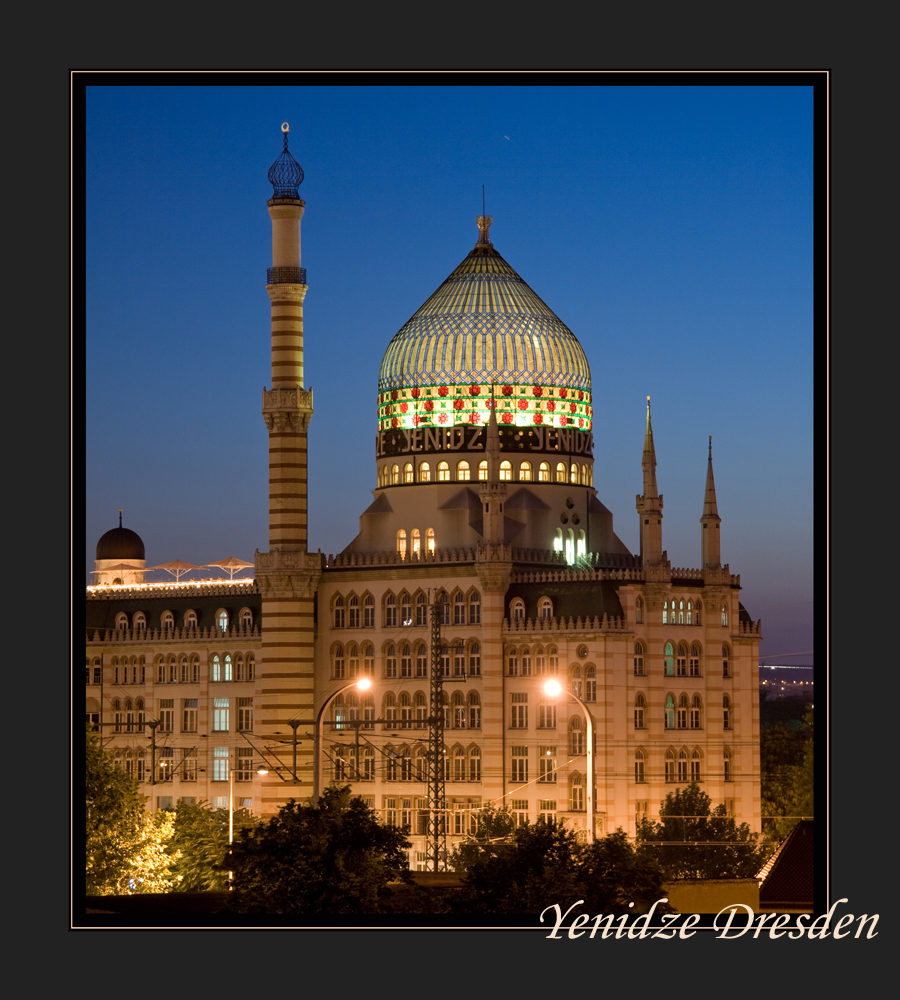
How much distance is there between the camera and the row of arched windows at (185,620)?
11812 centimetres

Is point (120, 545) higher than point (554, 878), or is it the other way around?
point (120, 545)

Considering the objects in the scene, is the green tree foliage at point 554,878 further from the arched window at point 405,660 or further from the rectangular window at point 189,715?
the rectangular window at point 189,715

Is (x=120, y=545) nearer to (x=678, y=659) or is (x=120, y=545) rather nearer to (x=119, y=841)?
(x=678, y=659)

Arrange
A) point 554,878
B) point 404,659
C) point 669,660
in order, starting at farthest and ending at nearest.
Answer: point 404,659
point 669,660
point 554,878

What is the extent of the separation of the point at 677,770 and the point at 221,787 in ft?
68.1

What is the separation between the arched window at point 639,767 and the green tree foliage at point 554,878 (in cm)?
3255

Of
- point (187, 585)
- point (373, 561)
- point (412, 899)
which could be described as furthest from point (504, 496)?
point (412, 899)

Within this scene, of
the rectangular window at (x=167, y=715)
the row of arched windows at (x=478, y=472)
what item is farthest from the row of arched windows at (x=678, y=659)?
the rectangular window at (x=167, y=715)

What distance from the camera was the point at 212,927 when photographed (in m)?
65.8

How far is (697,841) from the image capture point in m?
97.8

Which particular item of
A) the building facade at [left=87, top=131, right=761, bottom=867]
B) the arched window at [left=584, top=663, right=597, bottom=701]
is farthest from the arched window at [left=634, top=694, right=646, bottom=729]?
the arched window at [left=584, top=663, right=597, bottom=701]

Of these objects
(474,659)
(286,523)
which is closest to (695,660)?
(474,659)

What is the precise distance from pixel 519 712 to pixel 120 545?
30.5 m

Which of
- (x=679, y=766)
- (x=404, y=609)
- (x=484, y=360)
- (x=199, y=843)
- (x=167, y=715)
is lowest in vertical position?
(x=199, y=843)
